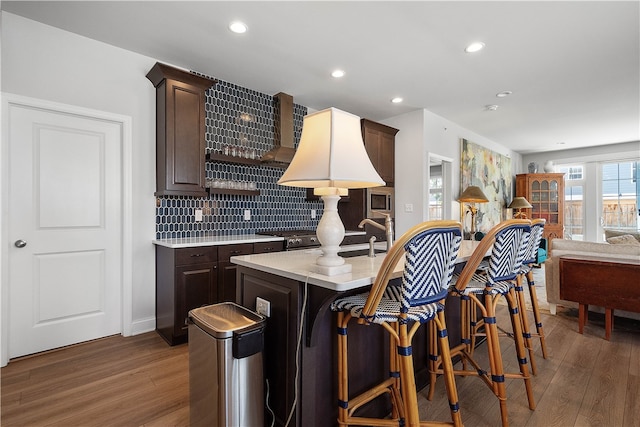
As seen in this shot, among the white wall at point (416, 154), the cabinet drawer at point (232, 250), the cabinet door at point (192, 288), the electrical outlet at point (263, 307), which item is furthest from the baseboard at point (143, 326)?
the white wall at point (416, 154)

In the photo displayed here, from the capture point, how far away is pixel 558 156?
25.4 feet

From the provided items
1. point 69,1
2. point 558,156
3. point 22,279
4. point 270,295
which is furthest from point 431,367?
point 558,156

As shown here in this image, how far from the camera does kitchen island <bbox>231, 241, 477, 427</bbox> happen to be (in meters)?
1.37

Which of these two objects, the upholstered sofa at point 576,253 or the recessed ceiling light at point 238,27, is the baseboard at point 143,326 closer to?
the recessed ceiling light at point 238,27

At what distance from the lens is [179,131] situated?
9.90ft

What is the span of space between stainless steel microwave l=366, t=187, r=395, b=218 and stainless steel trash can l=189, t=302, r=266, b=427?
324cm

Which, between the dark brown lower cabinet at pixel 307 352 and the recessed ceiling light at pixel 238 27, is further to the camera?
the recessed ceiling light at pixel 238 27

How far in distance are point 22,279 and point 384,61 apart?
3.63 metres

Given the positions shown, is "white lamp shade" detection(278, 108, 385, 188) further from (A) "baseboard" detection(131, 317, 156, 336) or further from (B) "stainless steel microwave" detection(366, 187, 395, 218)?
(B) "stainless steel microwave" detection(366, 187, 395, 218)

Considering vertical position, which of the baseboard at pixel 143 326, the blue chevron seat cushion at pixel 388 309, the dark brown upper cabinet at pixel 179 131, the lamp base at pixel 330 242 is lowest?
the baseboard at pixel 143 326

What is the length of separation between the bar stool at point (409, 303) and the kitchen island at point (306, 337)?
0.08 m

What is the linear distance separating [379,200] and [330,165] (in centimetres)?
353

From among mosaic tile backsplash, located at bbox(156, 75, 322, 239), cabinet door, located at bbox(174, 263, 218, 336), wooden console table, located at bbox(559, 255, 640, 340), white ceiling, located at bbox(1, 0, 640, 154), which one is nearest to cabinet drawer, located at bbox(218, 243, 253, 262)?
cabinet door, located at bbox(174, 263, 218, 336)

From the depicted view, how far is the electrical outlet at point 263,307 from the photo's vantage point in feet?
5.13
